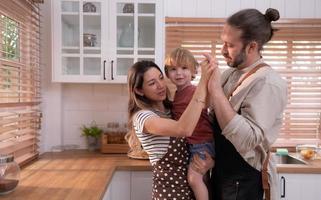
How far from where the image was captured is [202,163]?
5.09ft

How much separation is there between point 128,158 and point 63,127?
2.33 ft

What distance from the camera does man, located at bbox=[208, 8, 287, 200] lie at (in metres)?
1.26

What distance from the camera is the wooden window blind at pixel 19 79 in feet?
6.34

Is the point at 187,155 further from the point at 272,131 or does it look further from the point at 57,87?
the point at 57,87

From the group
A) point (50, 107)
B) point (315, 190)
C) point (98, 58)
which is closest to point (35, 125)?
point (50, 107)

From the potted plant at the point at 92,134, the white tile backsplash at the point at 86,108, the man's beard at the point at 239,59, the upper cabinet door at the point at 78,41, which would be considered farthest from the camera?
the white tile backsplash at the point at 86,108

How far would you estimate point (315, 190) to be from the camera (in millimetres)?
2320

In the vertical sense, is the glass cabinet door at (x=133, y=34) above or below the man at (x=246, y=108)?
above

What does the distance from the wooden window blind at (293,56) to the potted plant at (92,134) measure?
938 millimetres

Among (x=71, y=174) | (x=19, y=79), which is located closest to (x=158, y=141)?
(x=71, y=174)

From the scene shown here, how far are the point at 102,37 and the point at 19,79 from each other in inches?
26.0

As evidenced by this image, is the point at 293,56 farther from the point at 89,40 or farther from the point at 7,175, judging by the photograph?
the point at 7,175

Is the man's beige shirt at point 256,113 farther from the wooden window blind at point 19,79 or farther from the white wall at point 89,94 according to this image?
the white wall at point 89,94

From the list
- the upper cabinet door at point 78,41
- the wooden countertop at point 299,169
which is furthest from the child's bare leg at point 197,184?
the upper cabinet door at point 78,41
